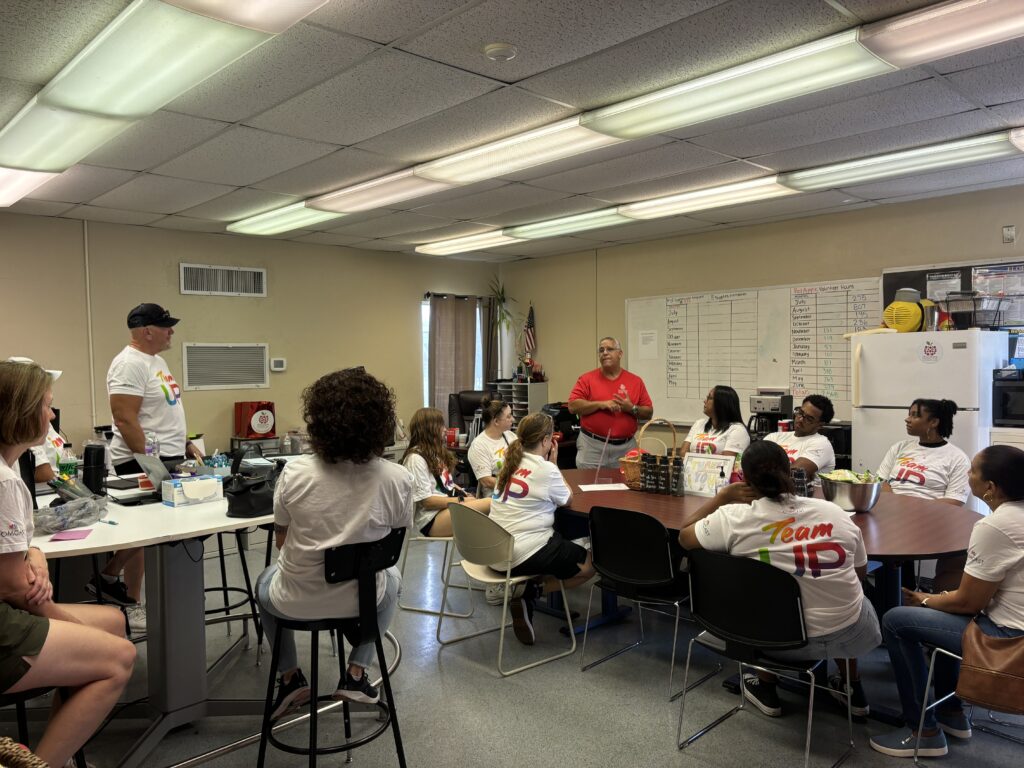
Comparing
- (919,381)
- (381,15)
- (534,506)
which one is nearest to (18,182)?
(381,15)

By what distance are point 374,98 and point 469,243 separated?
3860 millimetres

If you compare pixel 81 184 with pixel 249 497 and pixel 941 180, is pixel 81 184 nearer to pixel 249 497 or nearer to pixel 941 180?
pixel 249 497

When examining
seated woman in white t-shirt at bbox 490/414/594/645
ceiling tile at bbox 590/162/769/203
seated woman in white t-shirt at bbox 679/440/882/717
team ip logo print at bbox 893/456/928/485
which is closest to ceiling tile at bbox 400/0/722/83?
seated woman in white t-shirt at bbox 679/440/882/717

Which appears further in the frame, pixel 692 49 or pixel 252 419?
pixel 252 419

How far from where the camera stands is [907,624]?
255cm

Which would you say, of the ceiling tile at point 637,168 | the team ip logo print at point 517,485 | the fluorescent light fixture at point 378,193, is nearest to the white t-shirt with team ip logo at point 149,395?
the fluorescent light fixture at point 378,193

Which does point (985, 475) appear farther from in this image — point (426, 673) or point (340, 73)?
point (340, 73)

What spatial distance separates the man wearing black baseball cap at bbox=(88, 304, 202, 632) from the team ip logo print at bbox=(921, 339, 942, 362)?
14.7ft

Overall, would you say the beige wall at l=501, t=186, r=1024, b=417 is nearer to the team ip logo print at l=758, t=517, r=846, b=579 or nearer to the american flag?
the american flag

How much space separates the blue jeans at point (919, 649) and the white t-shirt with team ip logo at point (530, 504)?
146 cm

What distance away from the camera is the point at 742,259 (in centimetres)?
642

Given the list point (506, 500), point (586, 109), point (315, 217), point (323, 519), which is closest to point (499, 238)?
point (315, 217)

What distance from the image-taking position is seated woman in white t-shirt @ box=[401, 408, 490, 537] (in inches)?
155

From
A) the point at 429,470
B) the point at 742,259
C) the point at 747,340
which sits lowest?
the point at 429,470
